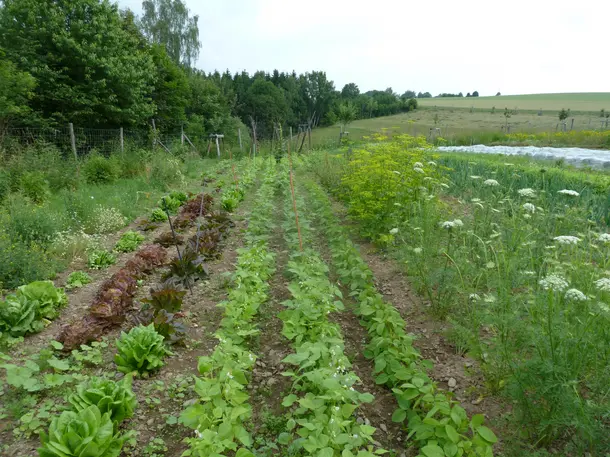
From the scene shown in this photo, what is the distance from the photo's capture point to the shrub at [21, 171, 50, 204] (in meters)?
7.70

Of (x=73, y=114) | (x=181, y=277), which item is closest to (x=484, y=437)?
(x=181, y=277)

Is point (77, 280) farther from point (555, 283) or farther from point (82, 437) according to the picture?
point (555, 283)

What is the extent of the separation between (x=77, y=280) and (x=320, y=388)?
150 inches

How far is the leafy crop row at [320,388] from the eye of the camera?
2029 mm

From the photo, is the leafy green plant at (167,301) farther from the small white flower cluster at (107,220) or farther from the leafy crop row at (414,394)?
the small white flower cluster at (107,220)

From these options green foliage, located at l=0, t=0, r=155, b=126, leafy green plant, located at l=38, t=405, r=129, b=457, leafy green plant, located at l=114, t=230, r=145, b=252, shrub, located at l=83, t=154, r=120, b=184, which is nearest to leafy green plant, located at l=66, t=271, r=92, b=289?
leafy green plant, located at l=114, t=230, r=145, b=252

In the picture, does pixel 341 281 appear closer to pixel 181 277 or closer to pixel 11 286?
pixel 181 277

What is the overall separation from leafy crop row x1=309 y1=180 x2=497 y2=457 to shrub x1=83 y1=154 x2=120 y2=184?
8.96m

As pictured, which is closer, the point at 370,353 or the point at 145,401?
the point at 145,401

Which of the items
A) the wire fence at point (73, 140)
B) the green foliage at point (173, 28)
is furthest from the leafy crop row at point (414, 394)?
the green foliage at point (173, 28)

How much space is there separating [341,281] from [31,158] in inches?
322

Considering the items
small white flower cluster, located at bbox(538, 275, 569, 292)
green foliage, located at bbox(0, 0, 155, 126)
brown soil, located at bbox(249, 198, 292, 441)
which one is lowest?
brown soil, located at bbox(249, 198, 292, 441)

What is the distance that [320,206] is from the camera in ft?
25.3

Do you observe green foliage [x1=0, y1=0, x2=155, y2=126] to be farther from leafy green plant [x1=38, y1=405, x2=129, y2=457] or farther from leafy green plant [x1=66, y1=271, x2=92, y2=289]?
leafy green plant [x1=38, y1=405, x2=129, y2=457]
